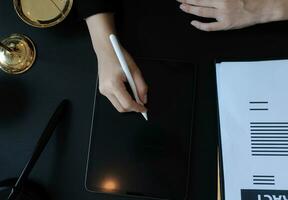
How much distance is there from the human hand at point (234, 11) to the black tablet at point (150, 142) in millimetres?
94

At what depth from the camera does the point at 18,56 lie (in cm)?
65

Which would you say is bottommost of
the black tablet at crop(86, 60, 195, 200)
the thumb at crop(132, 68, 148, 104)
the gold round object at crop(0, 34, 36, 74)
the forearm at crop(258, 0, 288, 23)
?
the black tablet at crop(86, 60, 195, 200)

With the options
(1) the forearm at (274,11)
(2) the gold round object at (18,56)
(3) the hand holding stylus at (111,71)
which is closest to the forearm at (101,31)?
(3) the hand holding stylus at (111,71)

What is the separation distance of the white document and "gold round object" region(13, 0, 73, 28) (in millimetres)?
287

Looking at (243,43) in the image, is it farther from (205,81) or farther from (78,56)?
(78,56)

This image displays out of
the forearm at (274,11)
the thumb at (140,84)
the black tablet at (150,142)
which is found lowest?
the black tablet at (150,142)

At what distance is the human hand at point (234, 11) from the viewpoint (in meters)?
0.63

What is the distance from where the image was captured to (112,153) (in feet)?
1.99

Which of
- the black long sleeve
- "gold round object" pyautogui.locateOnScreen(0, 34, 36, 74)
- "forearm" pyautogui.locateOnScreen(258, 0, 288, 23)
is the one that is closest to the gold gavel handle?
"gold round object" pyautogui.locateOnScreen(0, 34, 36, 74)

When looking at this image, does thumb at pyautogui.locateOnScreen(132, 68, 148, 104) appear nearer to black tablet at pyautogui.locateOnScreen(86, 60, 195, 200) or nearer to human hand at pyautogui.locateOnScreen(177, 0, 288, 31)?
black tablet at pyautogui.locateOnScreen(86, 60, 195, 200)

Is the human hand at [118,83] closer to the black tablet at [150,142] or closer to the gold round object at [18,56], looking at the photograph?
the black tablet at [150,142]

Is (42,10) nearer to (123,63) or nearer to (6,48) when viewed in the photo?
(6,48)

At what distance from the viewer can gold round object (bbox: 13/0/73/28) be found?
64 centimetres

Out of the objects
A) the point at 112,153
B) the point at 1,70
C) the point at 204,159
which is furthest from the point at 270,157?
the point at 1,70
